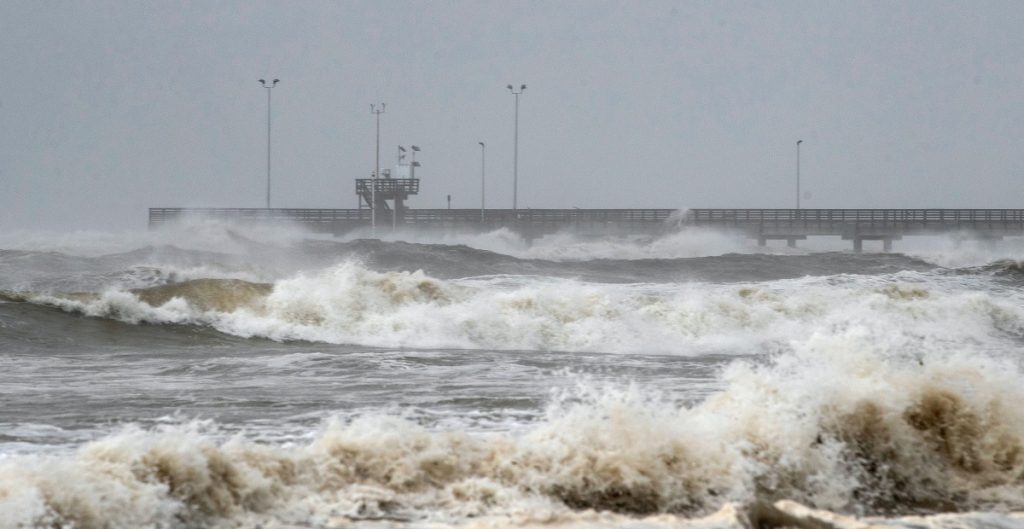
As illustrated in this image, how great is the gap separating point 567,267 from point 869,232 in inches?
919

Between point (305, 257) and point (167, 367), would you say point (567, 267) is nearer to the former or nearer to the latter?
point (305, 257)

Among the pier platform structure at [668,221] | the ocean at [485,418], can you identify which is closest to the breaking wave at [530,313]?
the ocean at [485,418]

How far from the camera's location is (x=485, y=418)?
762 cm

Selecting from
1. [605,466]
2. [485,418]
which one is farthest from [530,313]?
[605,466]

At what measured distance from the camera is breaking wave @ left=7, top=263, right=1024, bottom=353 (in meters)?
16.4

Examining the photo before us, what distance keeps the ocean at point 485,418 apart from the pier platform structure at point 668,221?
113ft

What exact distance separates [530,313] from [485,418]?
983 cm

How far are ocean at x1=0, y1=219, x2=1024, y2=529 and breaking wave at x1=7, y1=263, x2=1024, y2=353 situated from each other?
66mm

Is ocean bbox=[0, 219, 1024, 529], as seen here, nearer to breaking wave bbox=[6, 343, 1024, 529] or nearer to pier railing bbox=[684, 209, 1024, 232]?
breaking wave bbox=[6, 343, 1024, 529]

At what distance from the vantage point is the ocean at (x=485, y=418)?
510cm

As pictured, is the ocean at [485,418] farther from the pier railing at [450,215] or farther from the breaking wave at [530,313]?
the pier railing at [450,215]

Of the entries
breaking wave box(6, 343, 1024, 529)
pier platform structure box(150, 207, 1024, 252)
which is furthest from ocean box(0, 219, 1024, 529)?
pier platform structure box(150, 207, 1024, 252)

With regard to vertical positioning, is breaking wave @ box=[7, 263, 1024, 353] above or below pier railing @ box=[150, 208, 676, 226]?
below

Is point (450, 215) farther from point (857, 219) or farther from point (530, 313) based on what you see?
point (530, 313)
